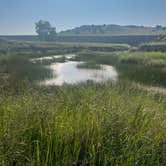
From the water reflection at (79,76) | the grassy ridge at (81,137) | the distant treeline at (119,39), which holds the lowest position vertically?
the water reflection at (79,76)

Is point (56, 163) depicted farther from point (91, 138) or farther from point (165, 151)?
point (165, 151)

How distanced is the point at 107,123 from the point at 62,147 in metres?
0.69

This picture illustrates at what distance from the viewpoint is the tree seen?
Result: 73.6 metres

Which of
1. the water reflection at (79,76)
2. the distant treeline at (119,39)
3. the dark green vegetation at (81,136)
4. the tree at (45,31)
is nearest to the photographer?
the dark green vegetation at (81,136)

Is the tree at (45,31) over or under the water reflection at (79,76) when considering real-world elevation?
over

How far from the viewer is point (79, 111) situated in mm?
3135

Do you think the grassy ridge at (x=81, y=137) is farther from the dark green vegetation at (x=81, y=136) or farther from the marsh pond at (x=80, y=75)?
the marsh pond at (x=80, y=75)

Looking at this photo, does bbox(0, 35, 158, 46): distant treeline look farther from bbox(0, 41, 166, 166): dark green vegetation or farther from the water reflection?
bbox(0, 41, 166, 166): dark green vegetation

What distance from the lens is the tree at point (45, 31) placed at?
241 ft

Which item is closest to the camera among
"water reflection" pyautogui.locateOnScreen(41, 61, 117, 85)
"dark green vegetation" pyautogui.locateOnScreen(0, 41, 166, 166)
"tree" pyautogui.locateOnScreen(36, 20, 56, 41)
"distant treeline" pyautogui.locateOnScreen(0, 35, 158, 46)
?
"dark green vegetation" pyautogui.locateOnScreen(0, 41, 166, 166)

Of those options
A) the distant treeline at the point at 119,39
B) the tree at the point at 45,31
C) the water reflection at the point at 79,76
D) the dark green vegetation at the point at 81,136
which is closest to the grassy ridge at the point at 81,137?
the dark green vegetation at the point at 81,136

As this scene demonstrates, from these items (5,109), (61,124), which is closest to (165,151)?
(61,124)

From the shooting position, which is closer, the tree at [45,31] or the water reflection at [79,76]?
the water reflection at [79,76]

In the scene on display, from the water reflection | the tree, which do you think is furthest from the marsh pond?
the tree
